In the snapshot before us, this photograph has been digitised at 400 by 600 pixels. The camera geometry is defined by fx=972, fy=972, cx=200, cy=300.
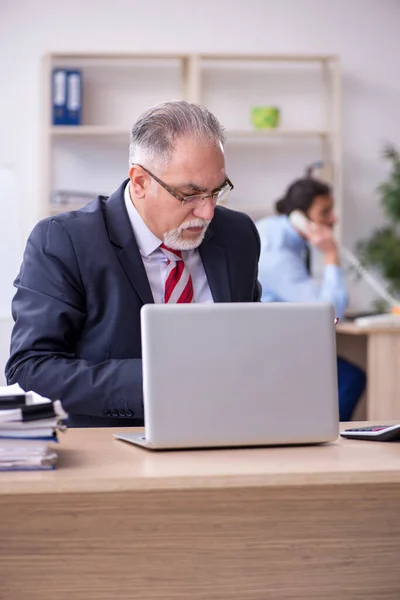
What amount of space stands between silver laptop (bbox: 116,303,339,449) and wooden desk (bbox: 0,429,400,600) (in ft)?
0.15

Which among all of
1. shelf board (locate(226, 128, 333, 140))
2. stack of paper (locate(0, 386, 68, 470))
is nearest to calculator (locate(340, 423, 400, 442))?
stack of paper (locate(0, 386, 68, 470))

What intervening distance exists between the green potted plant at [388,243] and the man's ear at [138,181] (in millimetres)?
3959

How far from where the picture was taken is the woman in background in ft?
15.3

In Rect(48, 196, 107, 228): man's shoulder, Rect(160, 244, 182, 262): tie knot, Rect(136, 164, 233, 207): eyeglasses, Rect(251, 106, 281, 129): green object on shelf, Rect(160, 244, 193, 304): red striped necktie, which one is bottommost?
Rect(160, 244, 193, 304): red striped necktie

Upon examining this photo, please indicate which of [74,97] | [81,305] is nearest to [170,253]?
[81,305]

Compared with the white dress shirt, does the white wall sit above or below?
above

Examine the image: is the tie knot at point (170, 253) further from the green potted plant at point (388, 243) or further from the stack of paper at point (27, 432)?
the green potted plant at point (388, 243)

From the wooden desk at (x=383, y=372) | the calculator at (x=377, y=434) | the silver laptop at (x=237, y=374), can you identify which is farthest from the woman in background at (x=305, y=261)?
the silver laptop at (x=237, y=374)

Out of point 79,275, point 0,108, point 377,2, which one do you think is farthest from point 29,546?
point 377,2

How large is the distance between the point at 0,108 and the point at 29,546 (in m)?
4.94

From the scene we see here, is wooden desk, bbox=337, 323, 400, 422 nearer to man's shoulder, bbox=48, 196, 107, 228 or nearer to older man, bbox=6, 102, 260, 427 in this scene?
A: older man, bbox=6, 102, 260, 427

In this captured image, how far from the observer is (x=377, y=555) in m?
1.55

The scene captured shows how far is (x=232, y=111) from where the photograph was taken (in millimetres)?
6184

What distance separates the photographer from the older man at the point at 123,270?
6.81 ft
